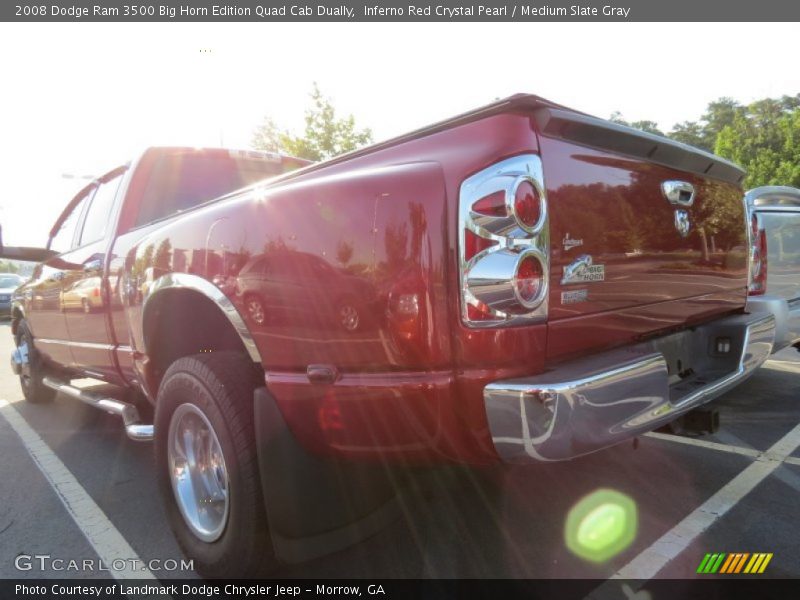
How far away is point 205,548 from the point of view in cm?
220

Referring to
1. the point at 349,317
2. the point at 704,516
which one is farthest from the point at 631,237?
the point at 704,516

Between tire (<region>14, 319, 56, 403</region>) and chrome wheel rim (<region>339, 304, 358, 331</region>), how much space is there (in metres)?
4.76

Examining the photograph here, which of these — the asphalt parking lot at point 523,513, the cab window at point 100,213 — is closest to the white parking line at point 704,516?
the asphalt parking lot at point 523,513

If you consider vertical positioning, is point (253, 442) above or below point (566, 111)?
below

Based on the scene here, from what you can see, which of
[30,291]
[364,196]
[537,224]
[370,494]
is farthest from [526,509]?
[30,291]

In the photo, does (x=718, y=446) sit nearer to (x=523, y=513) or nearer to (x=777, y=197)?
(x=523, y=513)

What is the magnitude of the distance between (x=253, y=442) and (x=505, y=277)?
1.12 m

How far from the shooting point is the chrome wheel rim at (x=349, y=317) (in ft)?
5.53

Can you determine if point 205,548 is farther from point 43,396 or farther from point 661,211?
point 43,396

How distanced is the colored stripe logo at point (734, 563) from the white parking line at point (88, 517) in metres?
2.33

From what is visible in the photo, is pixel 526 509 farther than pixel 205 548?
Yes

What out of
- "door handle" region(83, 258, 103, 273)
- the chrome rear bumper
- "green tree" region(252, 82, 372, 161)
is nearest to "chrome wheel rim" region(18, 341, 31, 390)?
"door handle" region(83, 258, 103, 273)

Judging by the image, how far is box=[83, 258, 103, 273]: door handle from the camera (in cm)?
338

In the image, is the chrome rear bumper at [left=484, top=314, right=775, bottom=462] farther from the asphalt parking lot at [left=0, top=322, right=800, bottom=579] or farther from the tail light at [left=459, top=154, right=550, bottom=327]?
the asphalt parking lot at [left=0, top=322, right=800, bottom=579]
